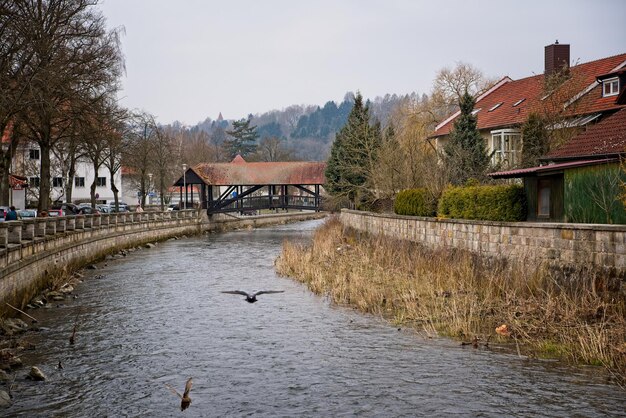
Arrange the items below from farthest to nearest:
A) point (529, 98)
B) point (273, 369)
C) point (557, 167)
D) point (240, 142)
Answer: point (240, 142)
point (529, 98)
point (557, 167)
point (273, 369)

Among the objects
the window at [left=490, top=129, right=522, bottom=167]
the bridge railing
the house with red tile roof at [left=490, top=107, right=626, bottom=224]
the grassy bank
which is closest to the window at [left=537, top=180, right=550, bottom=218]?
the house with red tile roof at [left=490, top=107, right=626, bottom=224]

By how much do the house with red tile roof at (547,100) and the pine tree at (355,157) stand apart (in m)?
4.58

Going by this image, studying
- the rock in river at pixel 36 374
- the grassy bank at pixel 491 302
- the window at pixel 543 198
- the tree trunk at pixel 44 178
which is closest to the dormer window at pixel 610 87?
the window at pixel 543 198

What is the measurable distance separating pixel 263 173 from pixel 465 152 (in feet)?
98.8

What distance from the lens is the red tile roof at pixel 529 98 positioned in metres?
30.7

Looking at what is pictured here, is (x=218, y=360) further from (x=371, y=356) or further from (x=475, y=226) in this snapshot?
(x=475, y=226)

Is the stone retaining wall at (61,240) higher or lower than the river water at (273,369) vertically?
higher

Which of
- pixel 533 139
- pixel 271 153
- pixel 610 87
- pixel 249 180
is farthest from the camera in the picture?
pixel 271 153

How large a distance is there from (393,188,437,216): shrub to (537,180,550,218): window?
5317 millimetres

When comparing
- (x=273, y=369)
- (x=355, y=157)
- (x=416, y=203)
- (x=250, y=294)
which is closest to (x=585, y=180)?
(x=250, y=294)

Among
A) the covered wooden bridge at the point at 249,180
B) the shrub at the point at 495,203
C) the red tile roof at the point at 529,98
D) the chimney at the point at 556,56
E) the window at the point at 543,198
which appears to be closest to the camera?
the shrub at the point at 495,203

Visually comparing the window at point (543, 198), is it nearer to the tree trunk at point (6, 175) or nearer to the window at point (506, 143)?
the window at point (506, 143)

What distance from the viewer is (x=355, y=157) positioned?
43.6 meters

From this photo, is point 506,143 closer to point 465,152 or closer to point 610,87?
point 465,152
